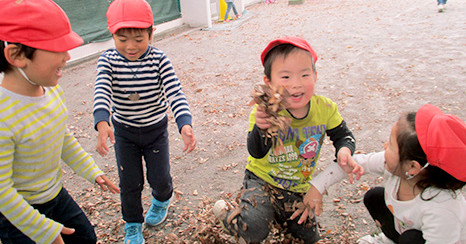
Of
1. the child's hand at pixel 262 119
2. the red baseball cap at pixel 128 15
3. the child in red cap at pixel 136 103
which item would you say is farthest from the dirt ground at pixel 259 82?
the red baseball cap at pixel 128 15

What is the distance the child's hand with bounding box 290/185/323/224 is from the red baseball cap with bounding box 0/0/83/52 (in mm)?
1868

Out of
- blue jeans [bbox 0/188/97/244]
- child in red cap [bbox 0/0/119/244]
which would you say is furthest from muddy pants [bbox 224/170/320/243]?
child in red cap [bbox 0/0/119/244]

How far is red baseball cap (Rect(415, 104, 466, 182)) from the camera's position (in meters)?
1.98

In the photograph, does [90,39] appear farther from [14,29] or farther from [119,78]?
[14,29]

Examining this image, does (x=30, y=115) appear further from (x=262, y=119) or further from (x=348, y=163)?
(x=348, y=163)

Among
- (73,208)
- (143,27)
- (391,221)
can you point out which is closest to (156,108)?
(143,27)

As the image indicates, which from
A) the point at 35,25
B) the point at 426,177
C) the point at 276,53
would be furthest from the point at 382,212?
the point at 35,25

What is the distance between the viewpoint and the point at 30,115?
6.31ft

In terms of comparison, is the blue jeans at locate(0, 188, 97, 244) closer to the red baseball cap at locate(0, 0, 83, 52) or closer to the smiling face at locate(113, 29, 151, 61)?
the red baseball cap at locate(0, 0, 83, 52)

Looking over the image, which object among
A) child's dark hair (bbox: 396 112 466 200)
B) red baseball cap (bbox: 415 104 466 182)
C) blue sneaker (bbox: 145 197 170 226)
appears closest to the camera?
red baseball cap (bbox: 415 104 466 182)

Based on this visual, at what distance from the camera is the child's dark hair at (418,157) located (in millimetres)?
2117

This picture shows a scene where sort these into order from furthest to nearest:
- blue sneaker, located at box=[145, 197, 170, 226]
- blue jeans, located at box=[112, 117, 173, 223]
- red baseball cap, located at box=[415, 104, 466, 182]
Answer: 1. blue sneaker, located at box=[145, 197, 170, 226]
2. blue jeans, located at box=[112, 117, 173, 223]
3. red baseball cap, located at box=[415, 104, 466, 182]

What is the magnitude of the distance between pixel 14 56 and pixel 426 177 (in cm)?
254

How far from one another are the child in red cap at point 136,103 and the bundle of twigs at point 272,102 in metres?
0.73
